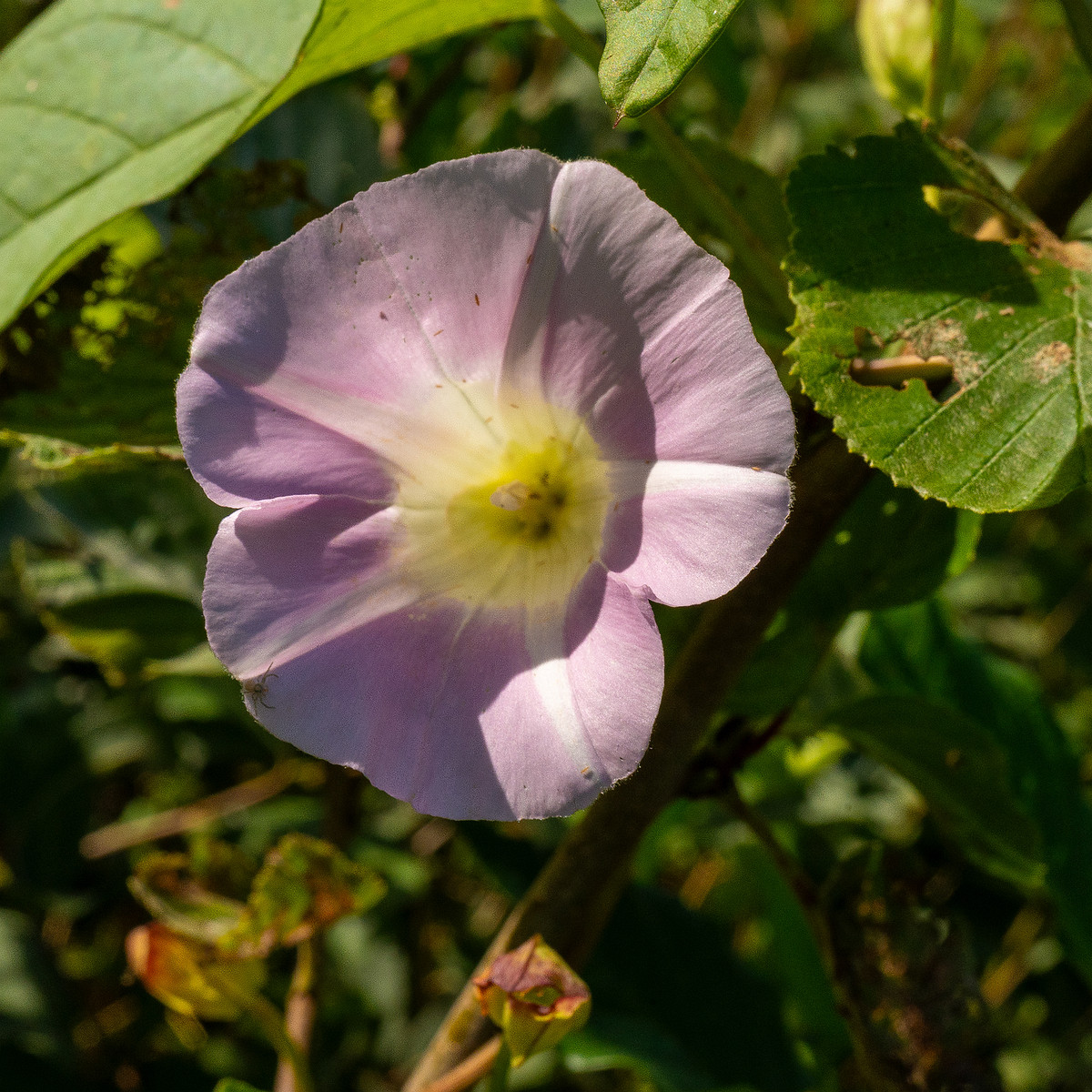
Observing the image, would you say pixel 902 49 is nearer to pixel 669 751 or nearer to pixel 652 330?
pixel 652 330

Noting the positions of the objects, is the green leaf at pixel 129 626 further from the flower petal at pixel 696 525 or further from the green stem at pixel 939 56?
the green stem at pixel 939 56

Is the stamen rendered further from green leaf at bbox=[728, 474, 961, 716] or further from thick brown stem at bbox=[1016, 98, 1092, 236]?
thick brown stem at bbox=[1016, 98, 1092, 236]

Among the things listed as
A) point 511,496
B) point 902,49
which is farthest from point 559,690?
point 902,49

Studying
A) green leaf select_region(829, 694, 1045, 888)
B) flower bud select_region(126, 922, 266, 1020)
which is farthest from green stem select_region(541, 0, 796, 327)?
flower bud select_region(126, 922, 266, 1020)

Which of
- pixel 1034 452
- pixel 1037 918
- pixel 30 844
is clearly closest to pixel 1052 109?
pixel 1037 918

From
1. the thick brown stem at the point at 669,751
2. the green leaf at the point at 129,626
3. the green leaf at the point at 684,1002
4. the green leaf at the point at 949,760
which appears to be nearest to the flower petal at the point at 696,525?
the thick brown stem at the point at 669,751

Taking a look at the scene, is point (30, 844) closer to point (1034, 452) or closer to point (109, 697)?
point (109, 697)
